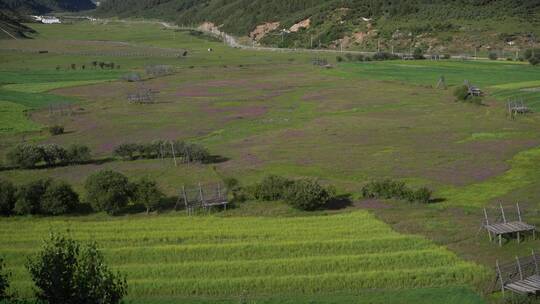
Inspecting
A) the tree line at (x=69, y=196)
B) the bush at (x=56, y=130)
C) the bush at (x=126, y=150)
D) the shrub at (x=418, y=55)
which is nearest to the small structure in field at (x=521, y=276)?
the tree line at (x=69, y=196)

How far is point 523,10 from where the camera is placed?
16550 centimetres

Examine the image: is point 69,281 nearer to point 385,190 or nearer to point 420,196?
point 420,196

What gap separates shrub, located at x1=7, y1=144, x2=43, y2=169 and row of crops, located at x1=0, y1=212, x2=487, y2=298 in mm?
14381

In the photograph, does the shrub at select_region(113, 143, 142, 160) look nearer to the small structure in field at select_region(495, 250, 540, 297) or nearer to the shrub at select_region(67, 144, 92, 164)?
the shrub at select_region(67, 144, 92, 164)

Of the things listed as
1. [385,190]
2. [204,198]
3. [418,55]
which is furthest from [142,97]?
[418,55]

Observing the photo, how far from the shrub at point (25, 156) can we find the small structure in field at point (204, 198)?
48.9 ft

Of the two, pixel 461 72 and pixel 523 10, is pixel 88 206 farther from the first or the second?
pixel 523 10

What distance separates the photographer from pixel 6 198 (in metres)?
36.8

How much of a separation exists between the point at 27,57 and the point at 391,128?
12373cm

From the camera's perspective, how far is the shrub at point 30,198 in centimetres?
3634

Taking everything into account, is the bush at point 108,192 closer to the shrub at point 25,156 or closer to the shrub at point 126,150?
the shrub at point 25,156

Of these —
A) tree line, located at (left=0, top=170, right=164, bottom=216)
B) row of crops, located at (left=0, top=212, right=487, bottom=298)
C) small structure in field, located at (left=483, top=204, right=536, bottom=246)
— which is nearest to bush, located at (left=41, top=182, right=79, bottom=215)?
tree line, located at (left=0, top=170, right=164, bottom=216)

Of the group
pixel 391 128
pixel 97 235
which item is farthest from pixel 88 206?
pixel 391 128

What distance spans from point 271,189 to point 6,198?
15059mm
